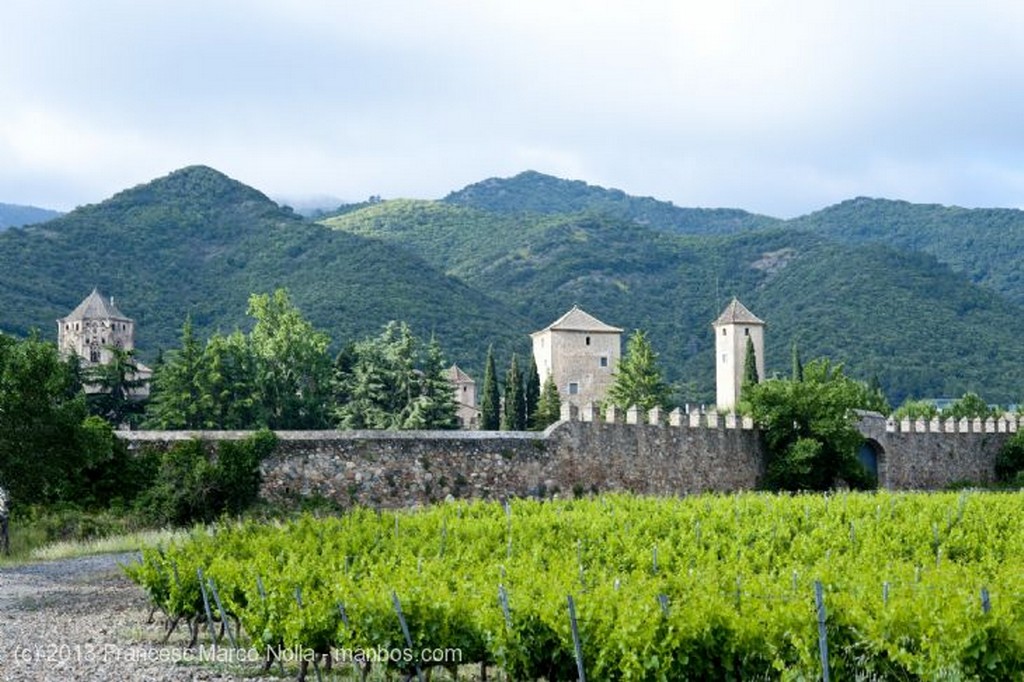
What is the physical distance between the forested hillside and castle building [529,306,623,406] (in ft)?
56.0

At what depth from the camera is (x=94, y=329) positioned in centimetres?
8981

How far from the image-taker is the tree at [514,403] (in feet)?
194

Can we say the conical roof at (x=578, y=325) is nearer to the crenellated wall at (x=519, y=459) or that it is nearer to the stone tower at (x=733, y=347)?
the stone tower at (x=733, y=347)

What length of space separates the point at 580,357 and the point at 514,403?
1610 cm

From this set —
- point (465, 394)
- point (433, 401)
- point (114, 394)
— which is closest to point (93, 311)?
point (465, 394)

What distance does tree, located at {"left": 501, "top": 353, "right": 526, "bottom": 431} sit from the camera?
59.2m

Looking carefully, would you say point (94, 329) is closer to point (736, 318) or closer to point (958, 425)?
point (736, 318)

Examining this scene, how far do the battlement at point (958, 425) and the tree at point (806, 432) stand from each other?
8.26m

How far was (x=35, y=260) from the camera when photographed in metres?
110

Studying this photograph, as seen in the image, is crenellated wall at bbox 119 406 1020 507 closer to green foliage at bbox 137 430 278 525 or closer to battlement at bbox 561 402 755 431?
battlement at bbox 561 402 755 431

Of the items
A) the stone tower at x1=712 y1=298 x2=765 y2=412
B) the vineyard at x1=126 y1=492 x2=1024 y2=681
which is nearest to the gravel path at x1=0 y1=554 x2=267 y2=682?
the vineyard at x1=126 y1=492 x2=1024 y2=681

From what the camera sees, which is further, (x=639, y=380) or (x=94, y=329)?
(x=94, y=329)

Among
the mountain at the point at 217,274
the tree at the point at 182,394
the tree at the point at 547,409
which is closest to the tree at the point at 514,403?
the tree at the point at 547,409

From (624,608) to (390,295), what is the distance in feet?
290
